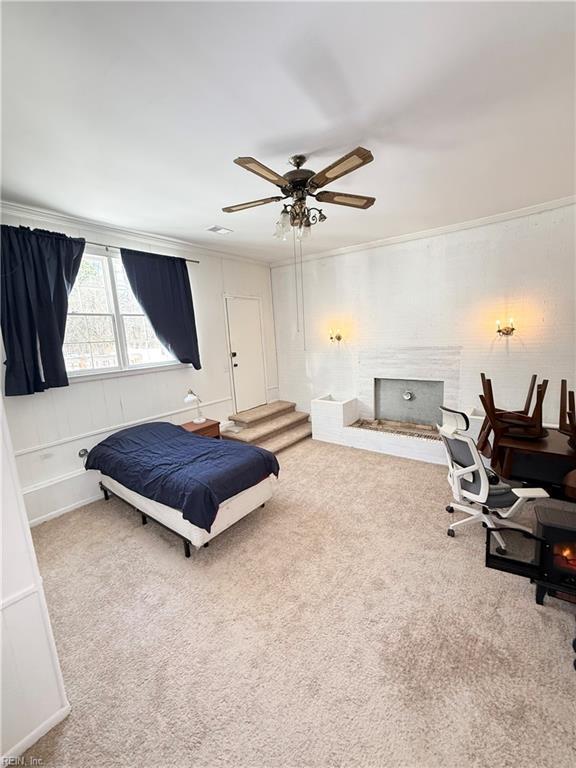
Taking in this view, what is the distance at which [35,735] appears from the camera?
138 centimetres

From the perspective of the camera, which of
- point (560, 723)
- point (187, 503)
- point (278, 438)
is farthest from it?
point (278, 438)

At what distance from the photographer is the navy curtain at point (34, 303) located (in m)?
2.80

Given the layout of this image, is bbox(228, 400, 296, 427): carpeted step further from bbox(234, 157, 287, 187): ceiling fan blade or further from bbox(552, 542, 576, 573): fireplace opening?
bbox(552, 542, 576, 573): fireplace opening

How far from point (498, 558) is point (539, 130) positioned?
2.85 meters

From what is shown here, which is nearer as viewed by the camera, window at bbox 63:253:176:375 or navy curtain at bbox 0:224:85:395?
navy curtain at bbox 0:224:85:395

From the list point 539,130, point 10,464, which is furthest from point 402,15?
point 10,464

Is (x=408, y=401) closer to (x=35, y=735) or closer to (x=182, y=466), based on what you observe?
(x=182, y=466)

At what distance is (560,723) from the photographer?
1.35 metres

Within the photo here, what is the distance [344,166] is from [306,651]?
106 inches

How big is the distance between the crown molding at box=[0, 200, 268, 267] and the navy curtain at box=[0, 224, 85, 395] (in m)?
0.17

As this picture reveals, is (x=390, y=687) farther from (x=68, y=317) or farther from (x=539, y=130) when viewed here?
(x=68, y=317)

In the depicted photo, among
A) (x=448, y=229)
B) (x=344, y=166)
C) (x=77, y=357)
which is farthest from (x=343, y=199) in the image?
(x=77, y=357)

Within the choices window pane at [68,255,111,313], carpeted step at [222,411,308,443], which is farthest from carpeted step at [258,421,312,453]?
window pane at [68,255,111,313]

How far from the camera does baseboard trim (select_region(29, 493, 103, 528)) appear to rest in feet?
9.99
